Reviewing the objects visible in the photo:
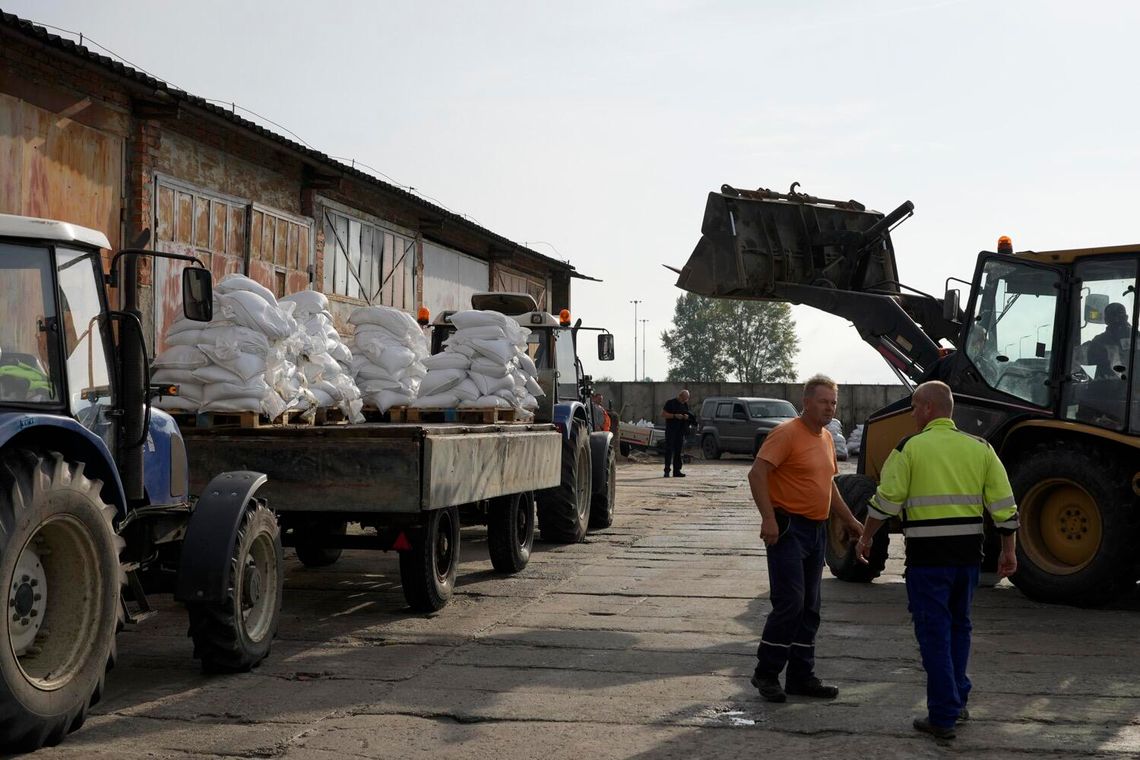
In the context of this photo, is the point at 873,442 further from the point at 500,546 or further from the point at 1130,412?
the point at 500,546

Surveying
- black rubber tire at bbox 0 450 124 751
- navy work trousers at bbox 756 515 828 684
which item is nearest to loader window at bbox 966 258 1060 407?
navy work trousers at bbox 756 515 828 684

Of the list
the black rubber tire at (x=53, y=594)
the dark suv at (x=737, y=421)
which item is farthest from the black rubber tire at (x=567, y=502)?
the dark suv at (x=737, y=421)

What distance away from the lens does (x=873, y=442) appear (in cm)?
1258

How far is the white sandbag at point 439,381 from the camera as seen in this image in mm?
12359

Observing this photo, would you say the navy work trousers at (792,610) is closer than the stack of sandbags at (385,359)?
Yes

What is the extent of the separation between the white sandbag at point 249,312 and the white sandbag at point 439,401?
9.67 feet

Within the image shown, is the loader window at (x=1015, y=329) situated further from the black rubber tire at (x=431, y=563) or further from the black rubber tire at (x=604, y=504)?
the black rubber tire at (x=604, y=504)

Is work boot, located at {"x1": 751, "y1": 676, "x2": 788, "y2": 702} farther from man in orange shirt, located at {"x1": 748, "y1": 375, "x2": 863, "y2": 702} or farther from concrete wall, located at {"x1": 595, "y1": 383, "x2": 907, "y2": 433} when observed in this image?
concrete wall, located at {"x1": 595, "y1": 383, "x2": 907, "y2": 433}

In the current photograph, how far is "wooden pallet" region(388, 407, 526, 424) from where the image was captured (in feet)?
40.4

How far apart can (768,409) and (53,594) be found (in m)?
32.3

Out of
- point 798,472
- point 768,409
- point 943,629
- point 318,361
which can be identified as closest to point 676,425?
point 768,409

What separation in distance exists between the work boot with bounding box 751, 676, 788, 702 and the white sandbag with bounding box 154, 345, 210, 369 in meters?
4.48

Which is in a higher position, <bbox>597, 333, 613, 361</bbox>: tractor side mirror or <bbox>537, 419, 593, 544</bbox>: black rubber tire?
<bbox>597, 333, 613, 361</bbox>: tractor side mirror

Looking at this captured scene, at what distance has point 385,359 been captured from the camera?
12.5m
